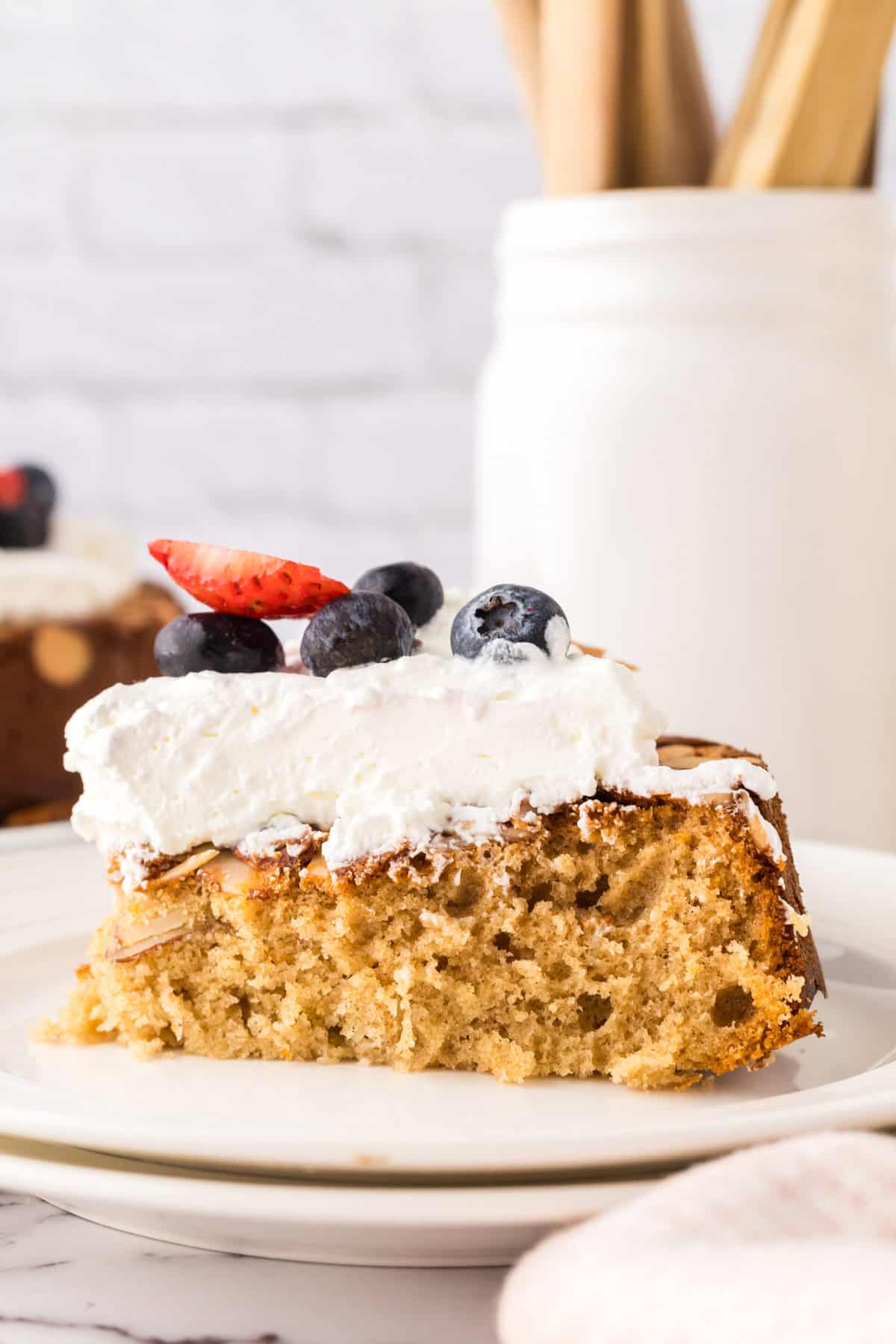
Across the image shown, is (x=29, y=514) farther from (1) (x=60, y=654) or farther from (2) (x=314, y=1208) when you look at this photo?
(2) (x=314, y=1208)

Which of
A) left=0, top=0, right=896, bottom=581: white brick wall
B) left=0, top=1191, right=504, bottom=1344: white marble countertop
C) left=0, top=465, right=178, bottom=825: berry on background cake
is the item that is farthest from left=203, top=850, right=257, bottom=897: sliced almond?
left=0, top=0, right=896, bottom=581: white brick wall

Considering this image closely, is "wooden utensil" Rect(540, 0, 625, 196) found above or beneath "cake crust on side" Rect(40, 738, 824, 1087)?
above

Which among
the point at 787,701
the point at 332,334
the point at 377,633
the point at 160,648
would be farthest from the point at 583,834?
the point at 332,334

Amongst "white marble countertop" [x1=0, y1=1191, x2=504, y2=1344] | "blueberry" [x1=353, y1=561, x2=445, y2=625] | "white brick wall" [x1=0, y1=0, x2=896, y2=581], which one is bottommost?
"white marble countertop" [x1=0, y1=1191, x2=504, y2=1344]

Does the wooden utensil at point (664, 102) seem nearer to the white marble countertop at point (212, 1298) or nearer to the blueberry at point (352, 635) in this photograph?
the blueberry at point (352, 635)

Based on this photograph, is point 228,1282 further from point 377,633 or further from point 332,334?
point 332,334

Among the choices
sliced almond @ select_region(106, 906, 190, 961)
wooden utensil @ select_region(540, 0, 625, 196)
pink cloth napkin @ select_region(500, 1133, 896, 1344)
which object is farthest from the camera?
wooden utensil @ select_region(540, 0, 625, 196)

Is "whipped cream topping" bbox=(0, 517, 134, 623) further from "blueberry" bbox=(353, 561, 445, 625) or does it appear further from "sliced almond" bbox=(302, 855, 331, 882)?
"sliced almond" bbox=(302, 855, 331, 882)
